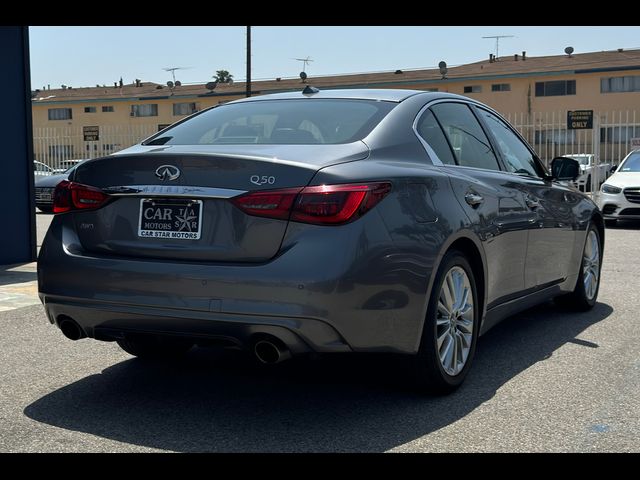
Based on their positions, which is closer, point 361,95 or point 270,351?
point 270,351

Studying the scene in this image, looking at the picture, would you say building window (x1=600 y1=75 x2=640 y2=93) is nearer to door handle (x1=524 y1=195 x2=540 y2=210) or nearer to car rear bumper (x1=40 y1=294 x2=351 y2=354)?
door handle (x1=524 y1=195 x2=540 y2=210)

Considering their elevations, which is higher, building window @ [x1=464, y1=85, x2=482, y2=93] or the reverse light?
building window @ [x1=464, y1=85, x2=482, y2=93]

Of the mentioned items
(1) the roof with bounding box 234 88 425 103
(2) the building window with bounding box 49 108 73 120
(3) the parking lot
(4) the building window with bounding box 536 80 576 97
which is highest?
(4) the building window with bounding box 536 80 576 97

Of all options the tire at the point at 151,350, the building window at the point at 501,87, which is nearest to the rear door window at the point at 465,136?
the tire at the point at 151,350

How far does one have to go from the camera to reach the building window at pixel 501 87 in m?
49.6

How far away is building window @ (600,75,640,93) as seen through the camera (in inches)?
1829

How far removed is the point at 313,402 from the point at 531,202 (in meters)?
2.23

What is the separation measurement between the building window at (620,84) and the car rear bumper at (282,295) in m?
46.1

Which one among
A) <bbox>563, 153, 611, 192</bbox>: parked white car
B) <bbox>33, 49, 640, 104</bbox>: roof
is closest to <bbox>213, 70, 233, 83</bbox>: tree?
<bbox>33, 49, 640, 104</bbox>: roof

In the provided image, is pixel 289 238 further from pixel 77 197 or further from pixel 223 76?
pixel 223 76

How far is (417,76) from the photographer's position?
5184 centimetres

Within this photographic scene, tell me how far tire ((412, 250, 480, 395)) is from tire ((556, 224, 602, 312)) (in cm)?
235

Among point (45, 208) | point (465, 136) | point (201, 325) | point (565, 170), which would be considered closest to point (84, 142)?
point (45, 208)
